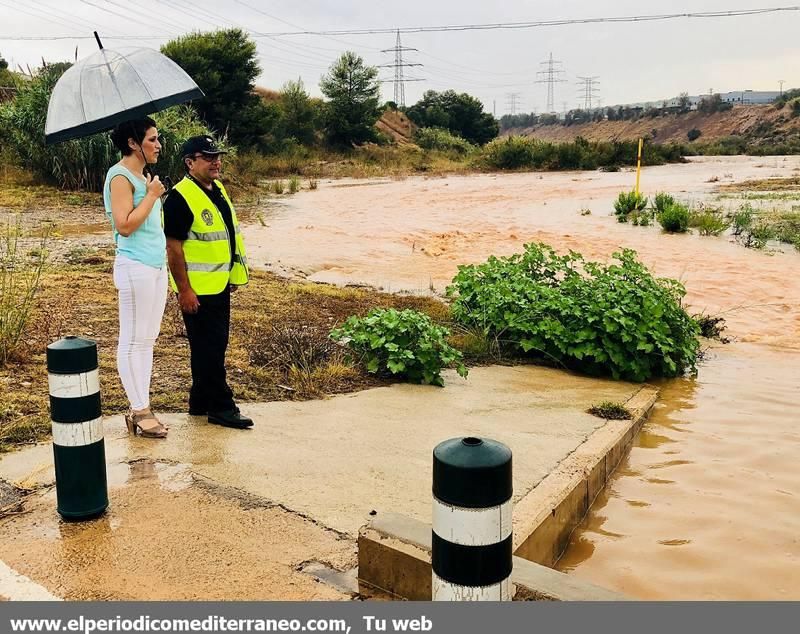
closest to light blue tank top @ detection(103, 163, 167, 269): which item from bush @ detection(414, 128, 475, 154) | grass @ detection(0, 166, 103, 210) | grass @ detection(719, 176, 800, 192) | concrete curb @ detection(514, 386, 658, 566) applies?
concrete curb @ detection(514, 386, 658, 566)

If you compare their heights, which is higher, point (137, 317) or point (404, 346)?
point (137, 317)

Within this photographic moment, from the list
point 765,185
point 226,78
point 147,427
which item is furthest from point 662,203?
point 226,78

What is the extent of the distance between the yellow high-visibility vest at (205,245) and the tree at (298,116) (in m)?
49.1

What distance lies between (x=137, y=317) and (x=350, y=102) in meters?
53.2

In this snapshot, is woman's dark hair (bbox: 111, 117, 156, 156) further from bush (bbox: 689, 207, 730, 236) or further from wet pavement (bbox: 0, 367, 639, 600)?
bush (bbox: 689, 207, 730, 236)

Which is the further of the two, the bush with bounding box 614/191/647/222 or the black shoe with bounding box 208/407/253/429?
the bush with bounding box 614/191/647/222

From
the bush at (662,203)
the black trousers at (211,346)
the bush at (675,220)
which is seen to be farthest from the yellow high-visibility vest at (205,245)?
the bush at (662,203)

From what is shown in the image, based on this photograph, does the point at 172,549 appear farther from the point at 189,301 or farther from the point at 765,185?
the point at 765,185

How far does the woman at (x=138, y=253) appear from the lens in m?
4.62

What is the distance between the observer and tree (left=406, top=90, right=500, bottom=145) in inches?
2950

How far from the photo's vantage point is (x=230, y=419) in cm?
536

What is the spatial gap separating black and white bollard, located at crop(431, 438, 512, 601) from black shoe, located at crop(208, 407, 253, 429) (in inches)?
117
